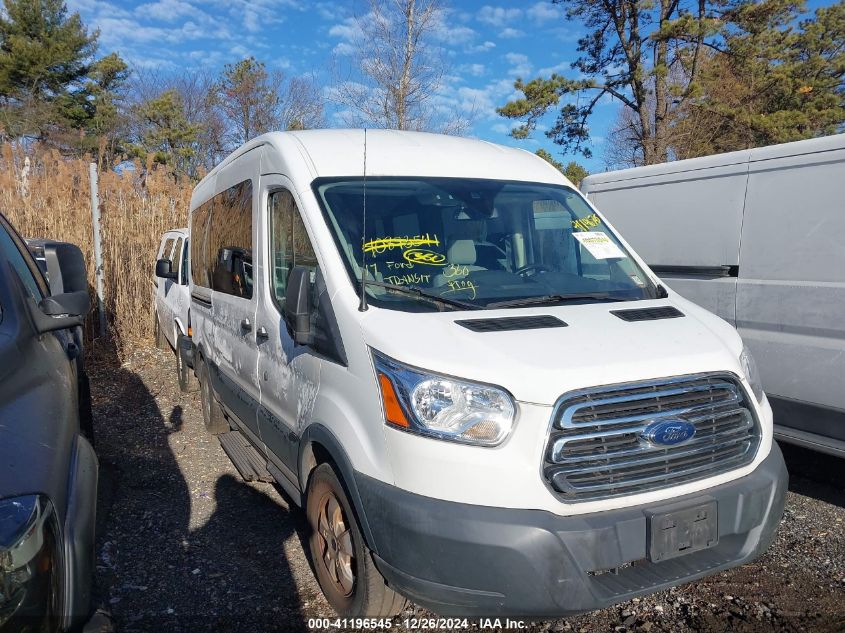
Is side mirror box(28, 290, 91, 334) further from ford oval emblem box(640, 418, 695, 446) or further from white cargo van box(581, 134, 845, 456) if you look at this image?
white cargo van box(581, 134, 845, 456)

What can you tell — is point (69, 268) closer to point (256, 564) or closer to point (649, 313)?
point (256, 564)

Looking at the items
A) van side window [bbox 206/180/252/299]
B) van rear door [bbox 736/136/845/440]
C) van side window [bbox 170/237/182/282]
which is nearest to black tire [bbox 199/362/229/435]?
van side window [bbox 206/180/252/299]

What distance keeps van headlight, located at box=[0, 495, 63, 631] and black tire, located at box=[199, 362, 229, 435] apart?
12.8 ft

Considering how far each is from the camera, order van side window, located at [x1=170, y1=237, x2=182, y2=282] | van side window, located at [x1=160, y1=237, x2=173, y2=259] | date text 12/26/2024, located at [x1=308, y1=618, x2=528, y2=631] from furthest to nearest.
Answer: van side window, located at [x1=160, y1=237, x2=173, y2=259], van side window, located at [x1=170, y1=237, x2=182, y2=282], date text 12/26/2024, located at [x1=308, y1=618, x2=528, y2=631]

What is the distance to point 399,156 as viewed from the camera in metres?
3.40

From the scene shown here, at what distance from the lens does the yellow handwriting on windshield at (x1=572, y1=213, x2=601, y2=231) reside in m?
3.56

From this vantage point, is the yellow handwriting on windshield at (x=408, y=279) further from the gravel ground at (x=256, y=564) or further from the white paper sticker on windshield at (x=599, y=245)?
the gravel ground at (x=256, y=564)

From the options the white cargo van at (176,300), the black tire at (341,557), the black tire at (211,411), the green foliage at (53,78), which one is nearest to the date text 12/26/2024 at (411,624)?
the black tire at (341,557)

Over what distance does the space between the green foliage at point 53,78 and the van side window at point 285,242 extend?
25803mm

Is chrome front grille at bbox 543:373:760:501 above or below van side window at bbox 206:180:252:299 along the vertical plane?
below

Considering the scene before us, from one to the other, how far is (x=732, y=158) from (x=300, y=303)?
369 centimetres

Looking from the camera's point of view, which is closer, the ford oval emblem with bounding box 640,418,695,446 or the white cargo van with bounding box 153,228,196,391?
the ford oval emblem with bounding box 640,418,695,446

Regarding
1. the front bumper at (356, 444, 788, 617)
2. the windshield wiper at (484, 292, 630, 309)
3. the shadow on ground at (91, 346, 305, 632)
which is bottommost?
the shadow on ground at (91, 346, 305, 632)

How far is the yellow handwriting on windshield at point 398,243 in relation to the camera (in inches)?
115
